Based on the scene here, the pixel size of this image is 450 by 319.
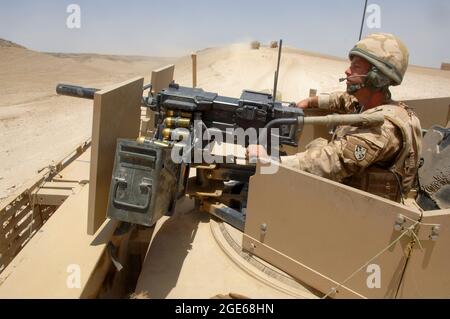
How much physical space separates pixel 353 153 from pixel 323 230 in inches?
26.1

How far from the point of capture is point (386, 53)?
9.34 feet

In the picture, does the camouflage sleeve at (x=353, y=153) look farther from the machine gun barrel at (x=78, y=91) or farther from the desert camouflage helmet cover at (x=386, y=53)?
the machine gun barrel at (x=78, y=91)

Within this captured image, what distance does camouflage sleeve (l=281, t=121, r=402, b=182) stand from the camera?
8.67 feet

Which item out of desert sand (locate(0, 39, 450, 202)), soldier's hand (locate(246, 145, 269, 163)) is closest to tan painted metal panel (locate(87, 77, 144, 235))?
soldier's hand (locate(246, 145, 269, 163))

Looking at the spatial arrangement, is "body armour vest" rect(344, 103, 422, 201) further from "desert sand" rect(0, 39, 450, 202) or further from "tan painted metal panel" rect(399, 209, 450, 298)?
"desert sand" rect(0, 39, 450, 202)

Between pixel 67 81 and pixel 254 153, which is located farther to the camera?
pixel 67 81

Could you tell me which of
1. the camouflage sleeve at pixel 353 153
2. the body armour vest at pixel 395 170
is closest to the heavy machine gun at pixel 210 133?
the camouflage sleeve at pixel 353 153

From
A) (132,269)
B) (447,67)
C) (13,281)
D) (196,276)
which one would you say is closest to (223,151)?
(132,269)

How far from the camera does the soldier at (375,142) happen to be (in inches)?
105

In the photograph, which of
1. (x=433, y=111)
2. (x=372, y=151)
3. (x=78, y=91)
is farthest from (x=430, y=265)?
(x=433, y=111)

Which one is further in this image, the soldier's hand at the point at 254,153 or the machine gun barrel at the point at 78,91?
the machine gun barrel at the point at 78,91

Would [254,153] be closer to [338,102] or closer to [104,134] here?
[104,134]

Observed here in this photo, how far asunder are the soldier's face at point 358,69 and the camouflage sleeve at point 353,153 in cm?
44
